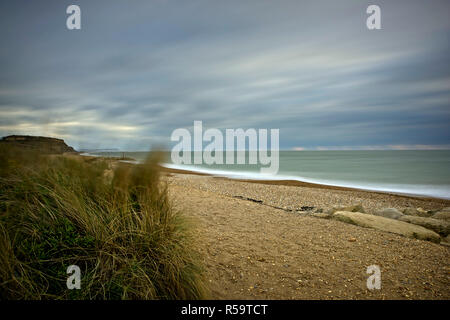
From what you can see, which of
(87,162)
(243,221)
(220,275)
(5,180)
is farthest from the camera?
(243,221)

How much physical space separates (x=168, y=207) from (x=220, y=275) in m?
1.16

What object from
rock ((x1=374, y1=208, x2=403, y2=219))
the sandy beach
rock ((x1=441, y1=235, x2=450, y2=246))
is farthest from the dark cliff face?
rock ((x1=374, y1=208, x2=403, y2=219))

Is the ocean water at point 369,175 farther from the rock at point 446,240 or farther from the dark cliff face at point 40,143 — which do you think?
the rock at point 446,240

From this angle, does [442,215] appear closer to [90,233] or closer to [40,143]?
[90,233]

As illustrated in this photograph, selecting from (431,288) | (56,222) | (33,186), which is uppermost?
(33,186)

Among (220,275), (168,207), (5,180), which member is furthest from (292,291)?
(5,180)

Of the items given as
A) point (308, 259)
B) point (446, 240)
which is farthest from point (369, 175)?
point (308, 259)

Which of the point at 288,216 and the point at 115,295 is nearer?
the point at 115,295

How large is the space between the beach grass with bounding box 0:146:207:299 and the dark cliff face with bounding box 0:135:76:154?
34 cm

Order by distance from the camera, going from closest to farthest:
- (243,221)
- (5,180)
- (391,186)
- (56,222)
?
(56,222) → (5,180) → (243,221) → (391,186)

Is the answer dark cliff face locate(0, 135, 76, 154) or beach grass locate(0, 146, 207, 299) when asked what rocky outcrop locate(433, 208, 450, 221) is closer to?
beach grass locate(0, 146, 207, 299)

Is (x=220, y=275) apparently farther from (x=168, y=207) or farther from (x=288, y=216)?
(x=288, y=216)

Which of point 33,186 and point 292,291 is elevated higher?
point 33,186

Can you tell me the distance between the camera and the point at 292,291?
339 centimetres
